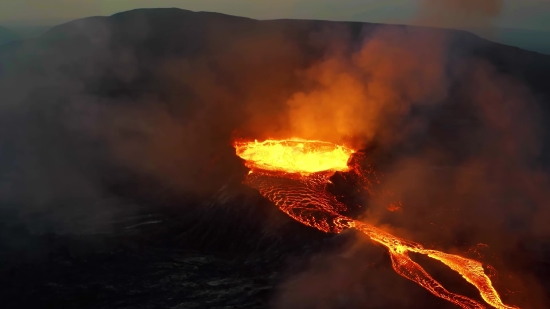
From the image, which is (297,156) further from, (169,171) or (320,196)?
(169,171)

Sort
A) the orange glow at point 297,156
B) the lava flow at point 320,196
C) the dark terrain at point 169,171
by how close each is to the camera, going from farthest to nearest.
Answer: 1. the orange glow at point 297,156
2. the dark terrain at point 169,171
3. the lava flow at point 320,196

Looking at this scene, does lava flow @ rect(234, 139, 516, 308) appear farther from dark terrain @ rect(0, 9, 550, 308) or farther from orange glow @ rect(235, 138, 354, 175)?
dark terrain @ rect(0, 9, 550, 308)

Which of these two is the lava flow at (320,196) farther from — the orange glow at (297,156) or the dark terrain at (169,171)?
the dark terrain at (169,171)

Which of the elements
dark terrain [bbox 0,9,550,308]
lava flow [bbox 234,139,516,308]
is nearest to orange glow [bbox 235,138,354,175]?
lava flow [bbox 234,139,516,308]

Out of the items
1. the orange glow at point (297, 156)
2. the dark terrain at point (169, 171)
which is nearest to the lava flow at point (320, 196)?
the orange glow at point (297, 156)

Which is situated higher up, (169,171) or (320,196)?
(169,171)

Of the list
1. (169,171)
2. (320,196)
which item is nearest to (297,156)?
(320,196)

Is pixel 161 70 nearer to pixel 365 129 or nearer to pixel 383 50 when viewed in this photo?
pixel 383 50
